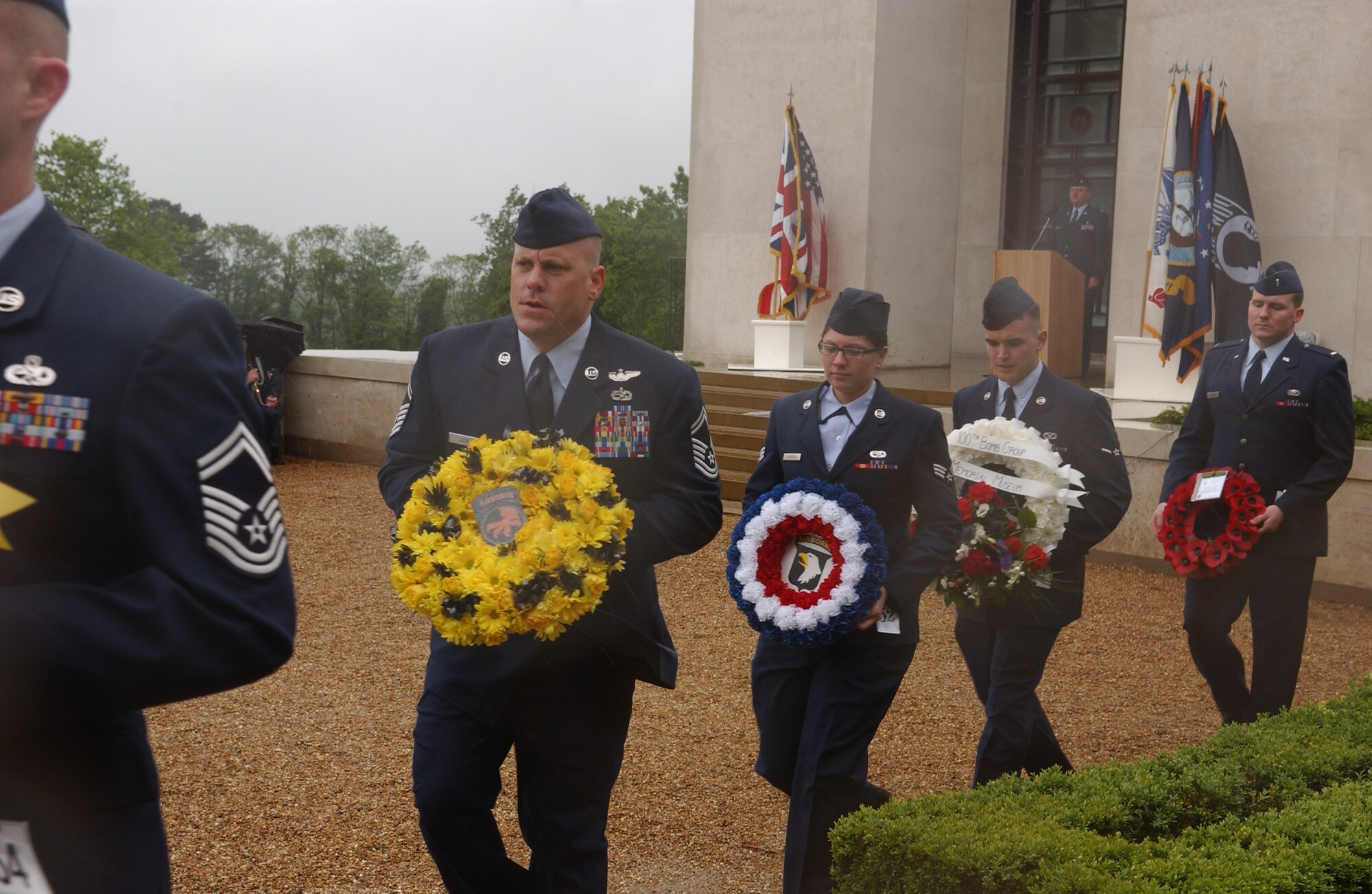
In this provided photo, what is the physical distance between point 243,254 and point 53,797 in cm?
3460

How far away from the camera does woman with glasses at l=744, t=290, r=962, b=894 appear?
16.1 feet

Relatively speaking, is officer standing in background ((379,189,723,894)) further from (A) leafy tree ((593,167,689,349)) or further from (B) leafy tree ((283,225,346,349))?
(B) leafy tree ((283,225,346,349))

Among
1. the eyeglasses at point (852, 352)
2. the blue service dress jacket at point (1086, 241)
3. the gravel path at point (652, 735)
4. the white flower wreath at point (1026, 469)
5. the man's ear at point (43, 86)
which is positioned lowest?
the gravel path at point (652, 735)

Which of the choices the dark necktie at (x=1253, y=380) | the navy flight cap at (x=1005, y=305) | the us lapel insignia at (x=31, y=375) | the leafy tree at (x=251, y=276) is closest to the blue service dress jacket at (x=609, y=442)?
the navy flight cap at (x=1005, y=305)

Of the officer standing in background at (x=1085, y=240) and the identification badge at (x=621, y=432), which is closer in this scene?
the identification badge at (x=621, y=432)

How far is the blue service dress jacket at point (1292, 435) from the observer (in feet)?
21.9

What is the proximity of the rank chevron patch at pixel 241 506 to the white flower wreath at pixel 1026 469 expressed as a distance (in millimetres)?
4618

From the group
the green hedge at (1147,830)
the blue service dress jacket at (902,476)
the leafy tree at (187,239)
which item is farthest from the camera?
the leafy tree at (187,239)

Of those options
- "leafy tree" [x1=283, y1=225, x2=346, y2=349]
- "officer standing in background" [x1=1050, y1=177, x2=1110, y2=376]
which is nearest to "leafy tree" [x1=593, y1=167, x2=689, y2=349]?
"leafy tree" [x1=283, y1=225, x2=346, y2=349]

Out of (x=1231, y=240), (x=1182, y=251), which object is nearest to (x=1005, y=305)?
(x=1182, y=251)

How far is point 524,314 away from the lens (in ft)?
13.6

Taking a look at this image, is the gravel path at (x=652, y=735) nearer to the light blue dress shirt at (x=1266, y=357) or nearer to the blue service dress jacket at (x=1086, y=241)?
the light blue dress shirt at (x=1266, y=357)

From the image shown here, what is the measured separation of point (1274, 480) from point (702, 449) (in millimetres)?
3935

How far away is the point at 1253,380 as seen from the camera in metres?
7.01
